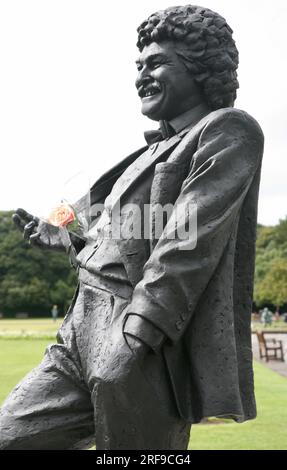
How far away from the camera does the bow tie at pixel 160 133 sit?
3.78 m

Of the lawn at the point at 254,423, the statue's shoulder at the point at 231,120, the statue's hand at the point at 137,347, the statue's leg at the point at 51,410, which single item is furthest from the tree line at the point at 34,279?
the statue's hand at the point at 137,347

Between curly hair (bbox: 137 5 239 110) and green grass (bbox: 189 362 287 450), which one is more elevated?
curly hair (bbox: 137 5 239 110)

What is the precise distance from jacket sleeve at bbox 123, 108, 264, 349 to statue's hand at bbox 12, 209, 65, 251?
3.37ft

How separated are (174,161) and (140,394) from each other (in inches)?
47.2

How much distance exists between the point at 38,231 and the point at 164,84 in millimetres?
1221

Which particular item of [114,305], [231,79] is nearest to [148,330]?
[114,305]

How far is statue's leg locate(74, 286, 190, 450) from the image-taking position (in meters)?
3.13

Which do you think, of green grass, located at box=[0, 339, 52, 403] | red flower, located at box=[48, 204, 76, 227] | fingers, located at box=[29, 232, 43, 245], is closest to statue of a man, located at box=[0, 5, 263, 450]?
red flower, located at box=[48, 204, 76, 227]

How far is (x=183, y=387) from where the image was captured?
3338mm

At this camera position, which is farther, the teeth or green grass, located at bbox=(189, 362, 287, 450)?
green grass, located at bbox=(189, 362, 287, 450)

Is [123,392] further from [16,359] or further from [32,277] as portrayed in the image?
[32,277]

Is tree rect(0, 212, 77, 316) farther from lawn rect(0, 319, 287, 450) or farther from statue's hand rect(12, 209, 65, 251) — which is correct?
statue's hand rect(12, 209, 65, 251)

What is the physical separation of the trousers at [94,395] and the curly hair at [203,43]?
1.28 metres

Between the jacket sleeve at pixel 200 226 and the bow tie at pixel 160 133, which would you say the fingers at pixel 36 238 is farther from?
the jacket sleeve at pixel 200 226
